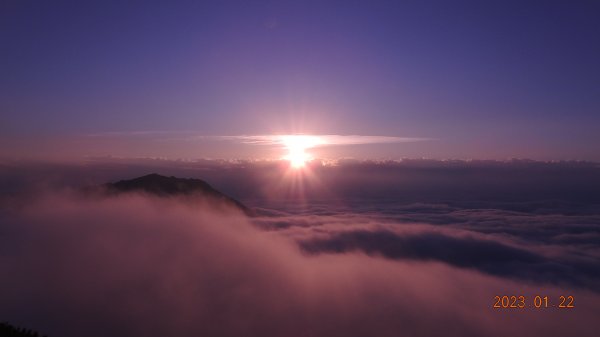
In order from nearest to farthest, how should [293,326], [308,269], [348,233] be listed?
[293,326], [308,269], [348,233]

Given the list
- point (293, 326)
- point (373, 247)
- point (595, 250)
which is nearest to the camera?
point (293, 326)

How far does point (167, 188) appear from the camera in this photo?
7702 inches

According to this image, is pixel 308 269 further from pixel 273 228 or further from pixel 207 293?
pixel 273 228

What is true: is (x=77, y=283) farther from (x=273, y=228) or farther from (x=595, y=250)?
(x=595, y=250)

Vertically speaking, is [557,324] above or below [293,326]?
above

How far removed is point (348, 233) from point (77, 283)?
3945 inches

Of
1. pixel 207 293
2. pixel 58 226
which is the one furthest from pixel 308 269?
pixel 58 226

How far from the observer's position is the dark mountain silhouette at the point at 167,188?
623 feet

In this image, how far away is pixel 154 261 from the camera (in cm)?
11312

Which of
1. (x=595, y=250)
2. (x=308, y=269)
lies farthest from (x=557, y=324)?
(x=595, y=250)

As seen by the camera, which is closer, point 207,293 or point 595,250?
point 207,293

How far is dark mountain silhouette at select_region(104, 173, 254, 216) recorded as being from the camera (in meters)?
190
